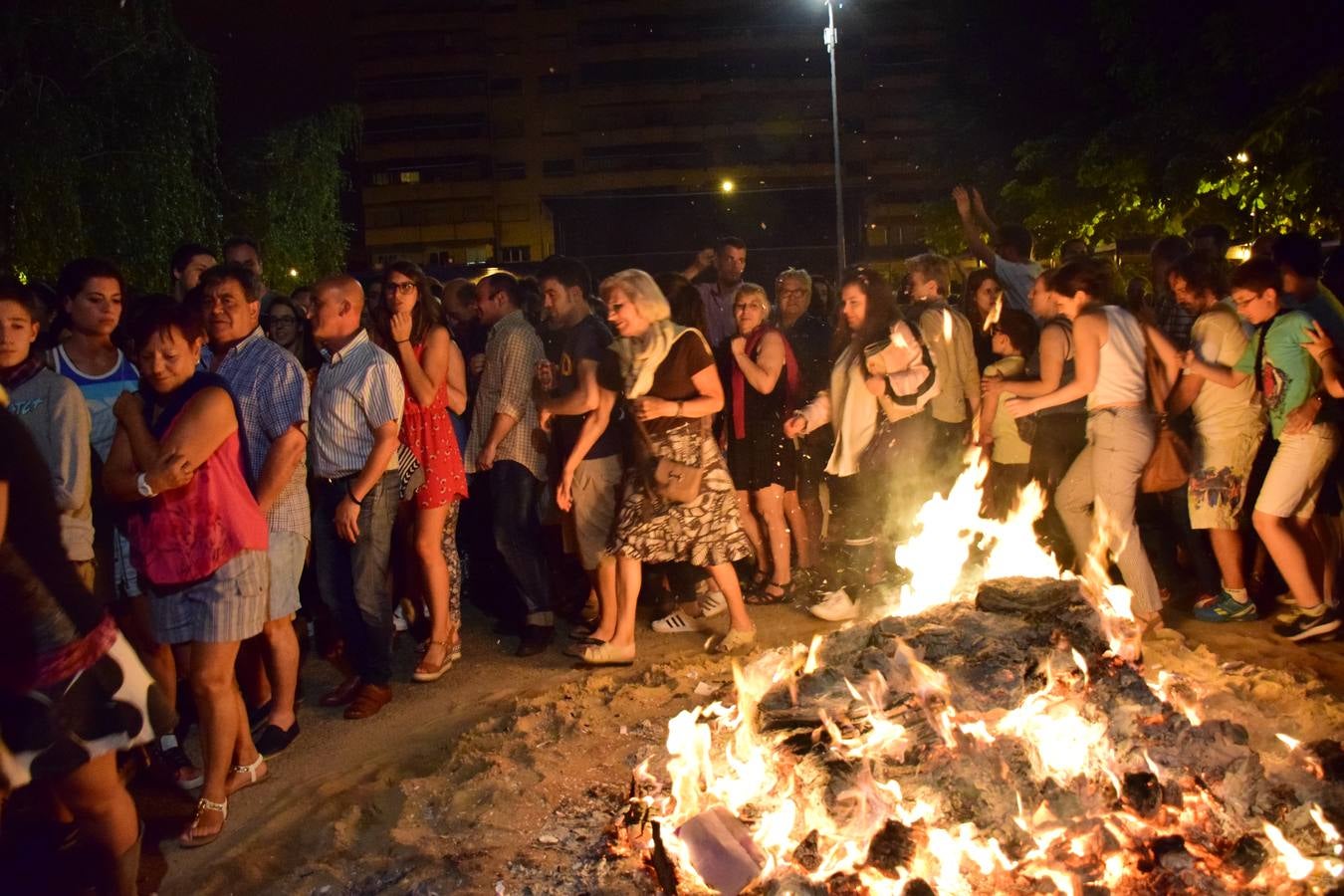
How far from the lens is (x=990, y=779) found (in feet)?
12.2

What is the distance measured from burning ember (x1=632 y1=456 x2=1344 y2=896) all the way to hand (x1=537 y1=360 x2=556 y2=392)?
8.66ft

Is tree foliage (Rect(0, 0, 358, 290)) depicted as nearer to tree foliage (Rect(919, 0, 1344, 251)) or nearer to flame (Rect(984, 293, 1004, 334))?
flame (Rect(984, 293, 1004, 334))

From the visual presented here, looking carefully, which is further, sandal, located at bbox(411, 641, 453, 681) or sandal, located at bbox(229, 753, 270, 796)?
sandal, located at bbox(411, 641, 453, 681)

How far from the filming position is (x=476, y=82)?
73.5 m

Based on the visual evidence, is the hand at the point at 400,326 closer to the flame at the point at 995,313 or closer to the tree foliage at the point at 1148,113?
the flame at the point at 995,313

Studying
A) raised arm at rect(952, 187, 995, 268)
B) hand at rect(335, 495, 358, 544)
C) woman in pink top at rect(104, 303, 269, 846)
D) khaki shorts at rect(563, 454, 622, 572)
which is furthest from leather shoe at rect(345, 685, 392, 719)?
raised arm at rect(952, 187, 995, 268)

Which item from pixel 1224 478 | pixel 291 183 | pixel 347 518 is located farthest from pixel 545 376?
pixel 291 183

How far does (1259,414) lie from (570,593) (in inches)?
180

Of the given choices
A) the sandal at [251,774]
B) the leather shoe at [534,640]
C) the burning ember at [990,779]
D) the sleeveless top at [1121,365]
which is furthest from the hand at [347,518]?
the sleeveless top at [1121,365]

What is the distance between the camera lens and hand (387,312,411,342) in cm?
588

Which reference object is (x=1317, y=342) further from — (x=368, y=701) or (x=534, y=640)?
(x=368, y=701)

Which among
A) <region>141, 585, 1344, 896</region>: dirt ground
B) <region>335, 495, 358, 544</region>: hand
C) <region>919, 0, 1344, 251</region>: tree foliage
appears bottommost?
<region>141, 585, 1344, 896</region>: dirt ground

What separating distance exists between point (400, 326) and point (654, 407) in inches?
59.2

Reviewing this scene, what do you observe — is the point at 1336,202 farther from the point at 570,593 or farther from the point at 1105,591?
the point at 570,593
